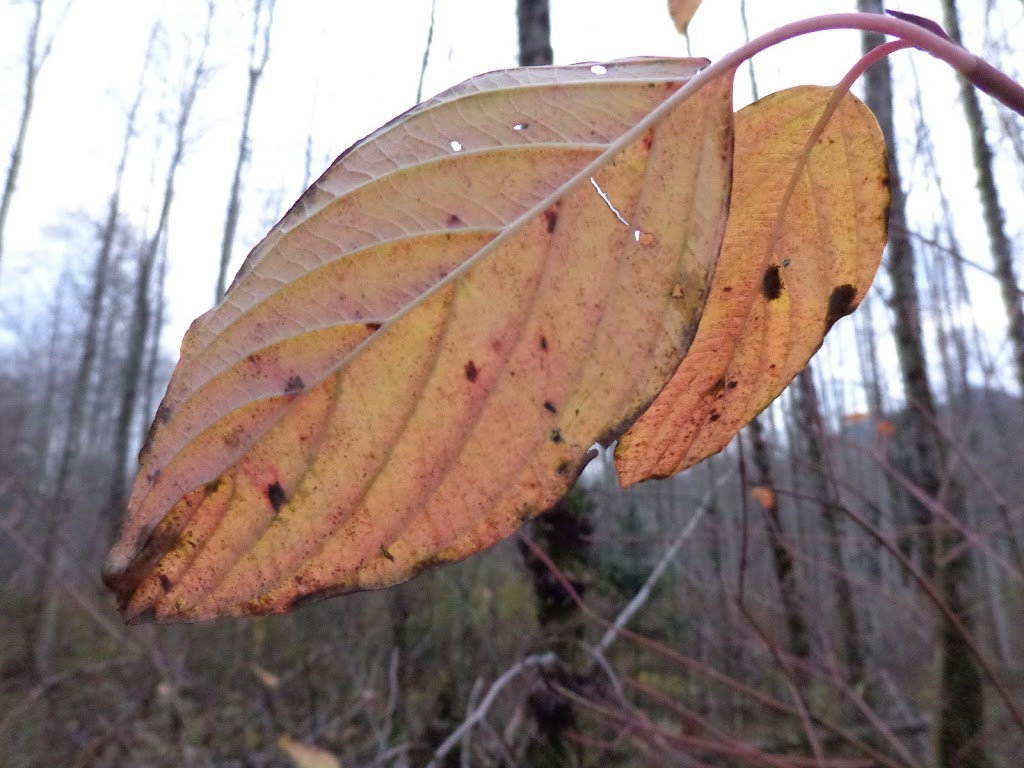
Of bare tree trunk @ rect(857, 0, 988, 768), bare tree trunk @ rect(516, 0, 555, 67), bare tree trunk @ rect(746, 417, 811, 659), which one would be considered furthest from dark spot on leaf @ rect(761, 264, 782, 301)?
bare tree trunk @ rect(746, 417, 811, 659)

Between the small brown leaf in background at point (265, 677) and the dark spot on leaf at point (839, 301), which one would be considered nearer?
the dark spot on leaf at point (839, 301)

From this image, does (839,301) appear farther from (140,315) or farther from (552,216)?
(140,315)

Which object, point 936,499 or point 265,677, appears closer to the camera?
point 936,499

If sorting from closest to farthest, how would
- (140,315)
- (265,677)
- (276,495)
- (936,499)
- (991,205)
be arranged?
1. (276,495)
2. (936,499)
3. (991,205)
4. (265,677)
5. (140,315)

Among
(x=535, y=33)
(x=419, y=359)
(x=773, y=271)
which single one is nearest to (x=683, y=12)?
(x=773, y=271)

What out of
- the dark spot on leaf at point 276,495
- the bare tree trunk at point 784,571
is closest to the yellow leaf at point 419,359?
the dark spot on leaf at point 276,495

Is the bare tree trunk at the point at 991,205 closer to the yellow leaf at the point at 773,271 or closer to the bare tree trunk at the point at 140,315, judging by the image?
the yellow leaf at the point at 773,271

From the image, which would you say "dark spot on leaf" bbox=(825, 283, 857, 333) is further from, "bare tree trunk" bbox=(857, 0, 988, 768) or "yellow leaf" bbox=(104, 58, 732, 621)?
"bare tree trunk" bbox=(857, 0, 988, 768)
